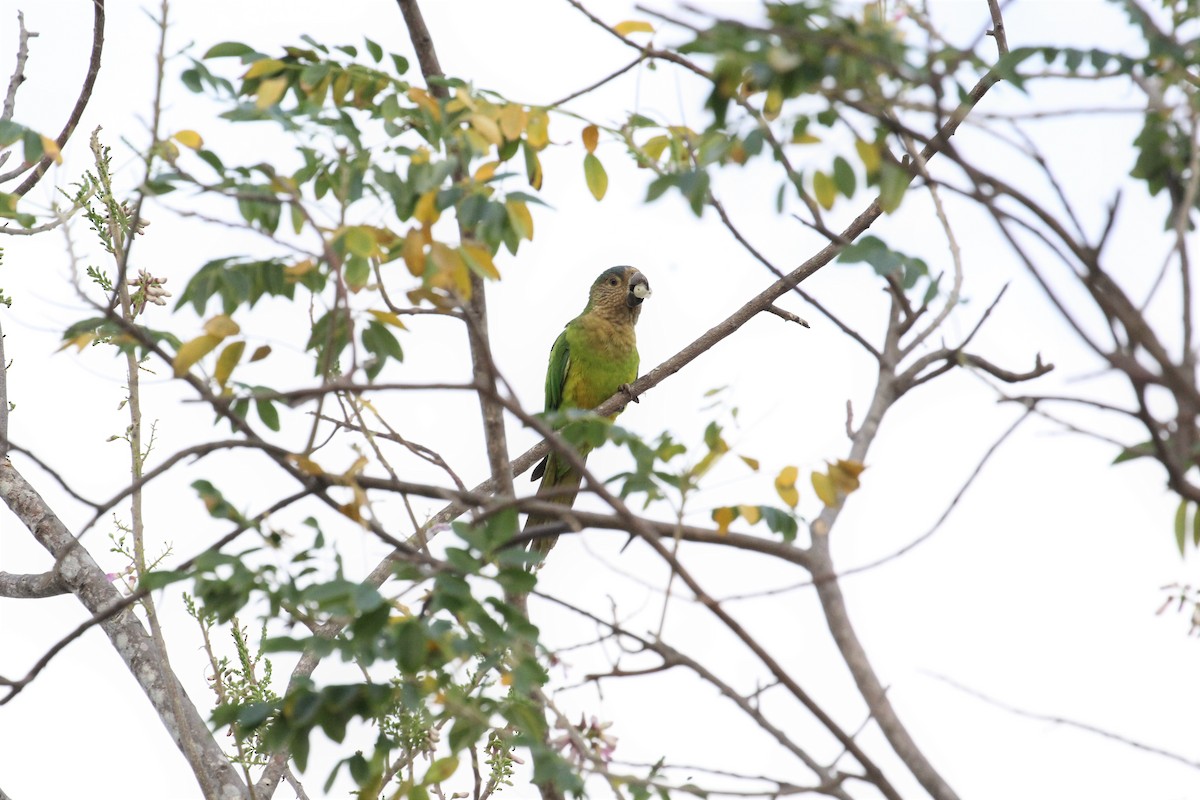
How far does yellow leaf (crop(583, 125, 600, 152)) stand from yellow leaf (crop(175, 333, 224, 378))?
81 cm

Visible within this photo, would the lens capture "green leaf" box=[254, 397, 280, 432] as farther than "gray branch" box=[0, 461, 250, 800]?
No

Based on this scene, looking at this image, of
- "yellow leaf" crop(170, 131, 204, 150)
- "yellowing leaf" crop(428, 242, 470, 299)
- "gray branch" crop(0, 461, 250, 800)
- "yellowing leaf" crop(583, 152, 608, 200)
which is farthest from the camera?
"gray branch" crop(0, 461, 250, 800)

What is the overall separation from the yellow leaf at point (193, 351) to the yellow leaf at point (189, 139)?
39cm

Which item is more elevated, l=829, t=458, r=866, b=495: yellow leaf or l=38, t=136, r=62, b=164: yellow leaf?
l=38, t=136, r=62, b=164: yellow leaf

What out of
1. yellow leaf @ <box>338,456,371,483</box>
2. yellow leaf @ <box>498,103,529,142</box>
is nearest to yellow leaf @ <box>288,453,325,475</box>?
yellow leaf @ <box>338,456,371,483</box>

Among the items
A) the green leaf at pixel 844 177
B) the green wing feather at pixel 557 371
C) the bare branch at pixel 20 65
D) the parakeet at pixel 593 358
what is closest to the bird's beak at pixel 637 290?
the parakeet at pixel 593 358

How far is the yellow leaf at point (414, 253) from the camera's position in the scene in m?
1.99

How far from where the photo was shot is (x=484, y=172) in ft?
6.97

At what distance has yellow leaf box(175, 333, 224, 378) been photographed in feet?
6.91

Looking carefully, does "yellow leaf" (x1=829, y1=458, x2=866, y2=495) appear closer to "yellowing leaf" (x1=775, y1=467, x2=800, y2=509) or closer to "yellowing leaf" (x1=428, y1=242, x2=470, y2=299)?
"yellowing leaf" (x1=775, y1=467, x2=800, y2=509)

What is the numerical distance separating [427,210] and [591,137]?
52 centimetres

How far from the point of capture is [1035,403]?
207 cm

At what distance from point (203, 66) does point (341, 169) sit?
361mm

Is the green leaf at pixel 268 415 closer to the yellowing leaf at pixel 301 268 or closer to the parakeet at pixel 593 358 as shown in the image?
the yellowing leaf at pixel 301 268
